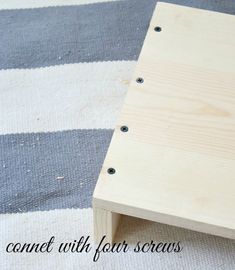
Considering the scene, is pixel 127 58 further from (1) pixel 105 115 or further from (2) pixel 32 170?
(2) pixel 32 170

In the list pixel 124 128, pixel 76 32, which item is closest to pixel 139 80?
pixel 124 128

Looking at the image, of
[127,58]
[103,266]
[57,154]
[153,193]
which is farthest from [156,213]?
[127,58]

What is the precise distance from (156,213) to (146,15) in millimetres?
529

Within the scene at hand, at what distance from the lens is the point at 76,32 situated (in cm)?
102

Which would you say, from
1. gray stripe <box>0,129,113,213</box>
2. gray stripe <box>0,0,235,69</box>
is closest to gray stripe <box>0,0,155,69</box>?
gray stripe <box>0,0,235,69</box>

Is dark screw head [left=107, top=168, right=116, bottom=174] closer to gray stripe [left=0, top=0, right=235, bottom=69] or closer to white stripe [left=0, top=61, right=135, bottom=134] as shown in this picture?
white stripe [left=0, top=61, right=135, bottom=134]

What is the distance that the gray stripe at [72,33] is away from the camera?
98cm

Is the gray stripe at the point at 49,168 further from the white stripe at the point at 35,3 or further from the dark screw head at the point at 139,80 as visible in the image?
the white stripe at the point at 35,3

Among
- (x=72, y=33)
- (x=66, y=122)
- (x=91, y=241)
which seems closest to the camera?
(x=91, y=241)

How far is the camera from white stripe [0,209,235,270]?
0.77 meters

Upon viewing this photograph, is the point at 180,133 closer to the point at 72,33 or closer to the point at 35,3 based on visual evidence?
the point at 72,33

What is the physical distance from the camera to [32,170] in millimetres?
847

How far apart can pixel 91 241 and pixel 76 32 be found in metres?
0.41

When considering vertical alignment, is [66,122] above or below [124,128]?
below
